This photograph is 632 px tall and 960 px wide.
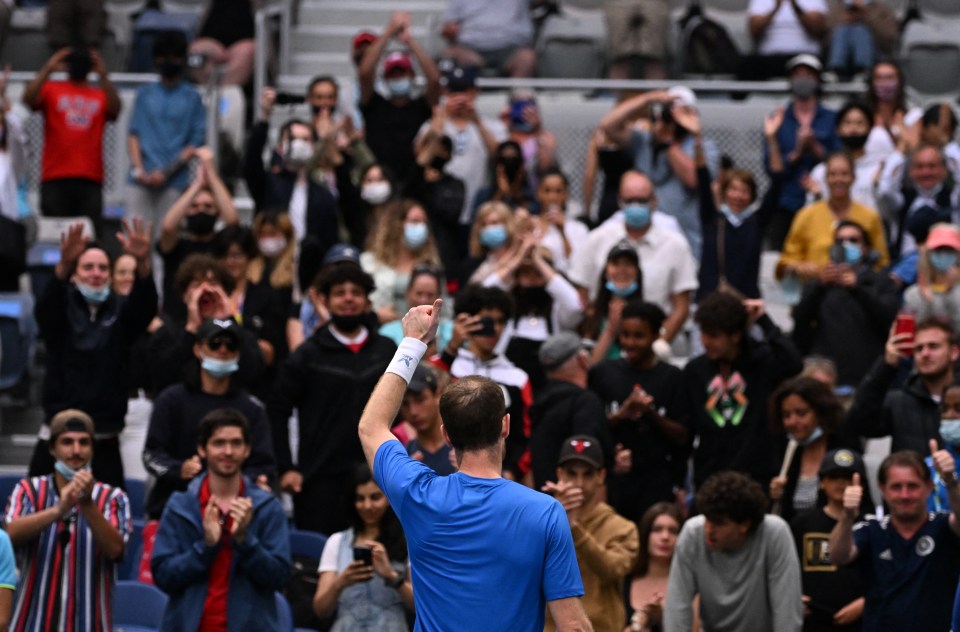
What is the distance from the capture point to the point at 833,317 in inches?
441

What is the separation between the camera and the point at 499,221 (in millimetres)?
11773

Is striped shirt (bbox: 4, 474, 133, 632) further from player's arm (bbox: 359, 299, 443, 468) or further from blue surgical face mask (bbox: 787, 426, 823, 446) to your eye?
blue surgical face mask (bbox: 787, 426, 823, 446)

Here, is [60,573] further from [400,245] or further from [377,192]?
[377,192]

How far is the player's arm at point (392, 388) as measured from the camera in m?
6.01

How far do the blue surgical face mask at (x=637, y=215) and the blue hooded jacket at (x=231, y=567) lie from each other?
422cm

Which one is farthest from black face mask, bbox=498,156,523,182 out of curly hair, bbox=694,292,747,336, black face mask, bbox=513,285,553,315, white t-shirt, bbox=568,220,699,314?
curly hair, bbox=694,292,747,336

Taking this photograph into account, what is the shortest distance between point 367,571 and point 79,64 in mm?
6868

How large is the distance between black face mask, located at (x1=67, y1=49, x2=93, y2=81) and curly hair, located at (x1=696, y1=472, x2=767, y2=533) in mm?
7339

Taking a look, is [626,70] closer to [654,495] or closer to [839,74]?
[839,74]

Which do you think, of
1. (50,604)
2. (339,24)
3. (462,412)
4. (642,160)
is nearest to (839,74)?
(642,160)

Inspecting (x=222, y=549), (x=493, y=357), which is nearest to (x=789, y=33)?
(x=493, y=357)

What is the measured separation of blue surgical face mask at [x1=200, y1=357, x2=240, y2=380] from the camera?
957cm

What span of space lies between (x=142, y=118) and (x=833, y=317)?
5.73 metres

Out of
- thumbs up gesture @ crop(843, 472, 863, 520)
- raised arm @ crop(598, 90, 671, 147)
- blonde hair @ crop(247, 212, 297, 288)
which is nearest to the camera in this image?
thumbs up gesture @ crop(843, 472, 863, 520)
